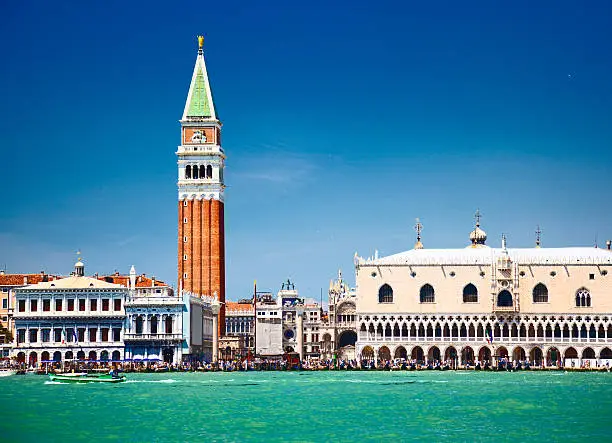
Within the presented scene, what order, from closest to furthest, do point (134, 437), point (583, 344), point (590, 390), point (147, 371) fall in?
point (134, 437) → point (590, 390) → point (147, 371) → point (583, 344)

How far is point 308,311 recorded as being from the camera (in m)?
136

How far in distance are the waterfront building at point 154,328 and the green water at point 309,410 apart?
16.8 meters

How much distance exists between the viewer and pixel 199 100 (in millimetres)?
118125

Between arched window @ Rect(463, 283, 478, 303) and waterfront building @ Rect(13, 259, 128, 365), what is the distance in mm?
28727

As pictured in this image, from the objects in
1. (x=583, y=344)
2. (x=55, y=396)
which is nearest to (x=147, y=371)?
(x=55, y=396)

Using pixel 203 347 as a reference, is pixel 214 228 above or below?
above

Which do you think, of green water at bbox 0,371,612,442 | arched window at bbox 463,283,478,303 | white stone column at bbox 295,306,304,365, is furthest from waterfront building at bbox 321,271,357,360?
green water at bbox 0,371,612,442

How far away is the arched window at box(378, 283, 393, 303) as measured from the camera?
106 m

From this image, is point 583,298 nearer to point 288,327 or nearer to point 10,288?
point 288,327

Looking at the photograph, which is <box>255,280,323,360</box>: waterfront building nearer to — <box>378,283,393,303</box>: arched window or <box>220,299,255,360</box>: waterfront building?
<box>220,299,255,360</box>: waterfront building

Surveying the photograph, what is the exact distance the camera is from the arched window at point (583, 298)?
103250mm

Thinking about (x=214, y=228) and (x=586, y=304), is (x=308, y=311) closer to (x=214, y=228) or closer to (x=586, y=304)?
(x=214, y=228)

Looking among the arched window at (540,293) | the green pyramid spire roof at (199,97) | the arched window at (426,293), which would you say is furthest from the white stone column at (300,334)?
the arched window at (540,293)

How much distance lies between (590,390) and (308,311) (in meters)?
69.6
